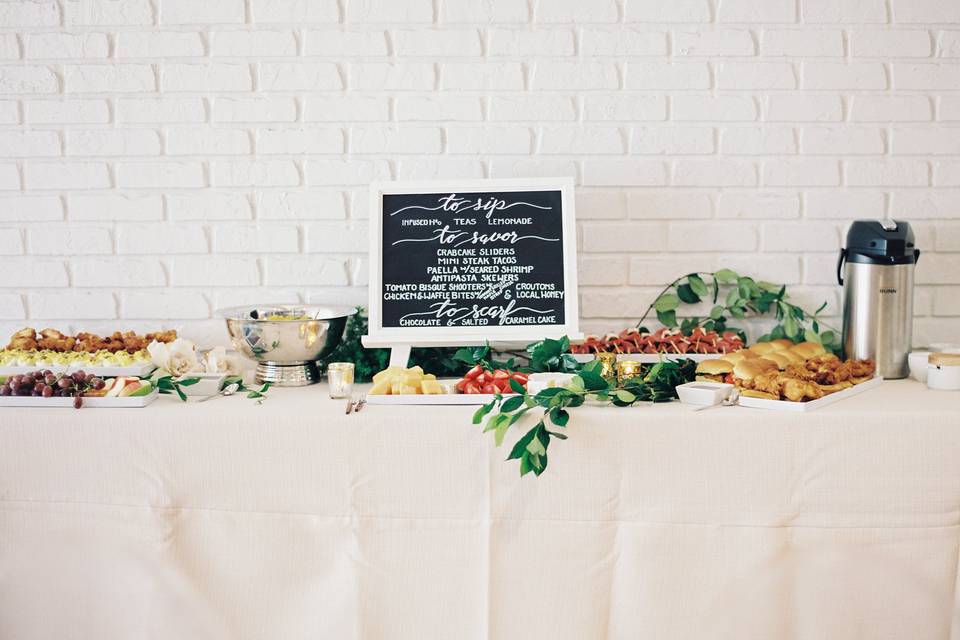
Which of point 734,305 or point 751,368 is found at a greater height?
point 734,305

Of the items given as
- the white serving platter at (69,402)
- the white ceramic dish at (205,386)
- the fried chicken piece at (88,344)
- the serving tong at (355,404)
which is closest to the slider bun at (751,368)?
the serving tong at (355,404)

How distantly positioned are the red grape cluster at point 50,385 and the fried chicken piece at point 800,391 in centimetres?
154

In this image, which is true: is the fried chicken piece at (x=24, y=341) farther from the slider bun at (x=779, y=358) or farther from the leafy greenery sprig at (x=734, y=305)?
the slider bun at (x=779, y=358)

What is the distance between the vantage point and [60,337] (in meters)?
2.09

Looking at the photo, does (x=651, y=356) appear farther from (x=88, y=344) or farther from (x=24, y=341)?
(x=24, y=341)

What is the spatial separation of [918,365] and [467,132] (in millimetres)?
1350

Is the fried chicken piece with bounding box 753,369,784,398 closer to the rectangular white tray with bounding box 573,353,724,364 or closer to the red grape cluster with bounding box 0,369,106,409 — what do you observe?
the rectangular white tray with bounding box 573,353,724,364

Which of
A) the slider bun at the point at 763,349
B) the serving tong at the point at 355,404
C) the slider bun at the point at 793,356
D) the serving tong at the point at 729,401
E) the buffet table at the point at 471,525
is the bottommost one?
the buffet table at the point at 471,525

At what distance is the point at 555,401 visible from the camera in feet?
5.25

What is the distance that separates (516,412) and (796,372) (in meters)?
0.67

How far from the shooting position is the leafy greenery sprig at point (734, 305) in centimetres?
221

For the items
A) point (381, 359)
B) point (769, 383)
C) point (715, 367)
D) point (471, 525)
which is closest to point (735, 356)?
point (715, 367)

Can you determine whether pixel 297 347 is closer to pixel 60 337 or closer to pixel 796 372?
pixel 60 337

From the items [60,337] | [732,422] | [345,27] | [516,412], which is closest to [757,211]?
[732,422]
